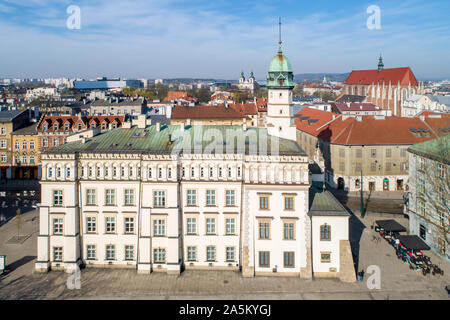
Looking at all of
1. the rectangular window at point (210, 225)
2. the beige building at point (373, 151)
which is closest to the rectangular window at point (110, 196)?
the rectangular window at point (210, 225)

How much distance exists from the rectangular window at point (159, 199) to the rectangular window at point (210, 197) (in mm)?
4182

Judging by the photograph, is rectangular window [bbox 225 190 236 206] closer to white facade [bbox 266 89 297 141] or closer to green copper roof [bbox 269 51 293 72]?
white facade [bbox 266 89 297 141]

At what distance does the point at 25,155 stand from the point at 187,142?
47.3 meters

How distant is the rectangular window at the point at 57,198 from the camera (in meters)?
40.7

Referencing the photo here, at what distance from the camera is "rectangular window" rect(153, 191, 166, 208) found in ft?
131

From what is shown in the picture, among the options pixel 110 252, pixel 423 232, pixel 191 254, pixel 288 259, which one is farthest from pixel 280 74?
pixel 110 252

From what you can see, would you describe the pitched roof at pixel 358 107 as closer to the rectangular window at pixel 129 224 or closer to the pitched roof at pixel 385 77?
the pitched roof at pixel 385 77

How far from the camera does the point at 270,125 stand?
156ft

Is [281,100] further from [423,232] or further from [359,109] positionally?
[359,109]

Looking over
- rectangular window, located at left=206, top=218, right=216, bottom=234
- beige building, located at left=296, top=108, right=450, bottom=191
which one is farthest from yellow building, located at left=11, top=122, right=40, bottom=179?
beige building, located at left=296, top=108, right=450, bottom=191

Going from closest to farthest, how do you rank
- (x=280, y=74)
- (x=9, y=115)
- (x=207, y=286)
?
1. (x=207, y=286)
2. (x=280, y=74)
3. (x=9, y=115)

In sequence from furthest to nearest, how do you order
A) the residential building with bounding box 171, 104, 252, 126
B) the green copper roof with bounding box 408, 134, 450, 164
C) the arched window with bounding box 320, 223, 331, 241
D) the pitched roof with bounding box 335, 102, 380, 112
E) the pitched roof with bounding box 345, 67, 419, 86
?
the pitched roof with bounding box 345, 67, 419, 86 → the pitched roof with bounding box 335, 102, 380, 112 → the residential building with bounding box 171, 104, 252, 126 → the green copper roof with bounding box 408, 134, 450, 164 → the arched window with bounding box 320, 223, 331, 241

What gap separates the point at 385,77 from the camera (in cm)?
16288

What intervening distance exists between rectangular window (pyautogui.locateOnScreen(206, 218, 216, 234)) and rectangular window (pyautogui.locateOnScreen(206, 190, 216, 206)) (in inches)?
61.4
